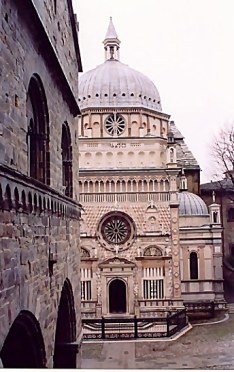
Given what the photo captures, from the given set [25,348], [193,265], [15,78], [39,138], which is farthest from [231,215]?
[15,78]

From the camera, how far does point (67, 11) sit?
15.6 ft

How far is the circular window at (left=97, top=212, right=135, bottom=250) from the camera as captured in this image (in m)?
11.9

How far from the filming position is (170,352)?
8.60m

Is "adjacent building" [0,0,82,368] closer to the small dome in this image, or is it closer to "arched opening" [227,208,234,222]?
the small dome

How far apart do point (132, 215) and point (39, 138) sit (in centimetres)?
835

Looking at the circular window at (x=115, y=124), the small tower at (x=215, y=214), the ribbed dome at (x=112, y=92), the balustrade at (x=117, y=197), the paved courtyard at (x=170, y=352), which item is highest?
the ribbed dome at (x=112, y=92)

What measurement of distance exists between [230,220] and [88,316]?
14.7ft

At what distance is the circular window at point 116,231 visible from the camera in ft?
39.1

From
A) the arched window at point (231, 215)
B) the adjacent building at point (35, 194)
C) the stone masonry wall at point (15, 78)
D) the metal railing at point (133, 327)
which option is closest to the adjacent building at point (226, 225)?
the arched window at point (231, 215)

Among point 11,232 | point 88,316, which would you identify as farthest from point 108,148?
point 11,232

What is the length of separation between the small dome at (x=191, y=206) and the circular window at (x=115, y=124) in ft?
7.90

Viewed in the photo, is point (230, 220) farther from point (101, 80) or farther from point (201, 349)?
point (201, 349)

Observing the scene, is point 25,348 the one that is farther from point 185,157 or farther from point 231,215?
point 185,157

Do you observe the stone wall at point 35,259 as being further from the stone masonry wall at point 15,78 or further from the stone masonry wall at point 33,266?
the stone masonry wall at point 15,78
